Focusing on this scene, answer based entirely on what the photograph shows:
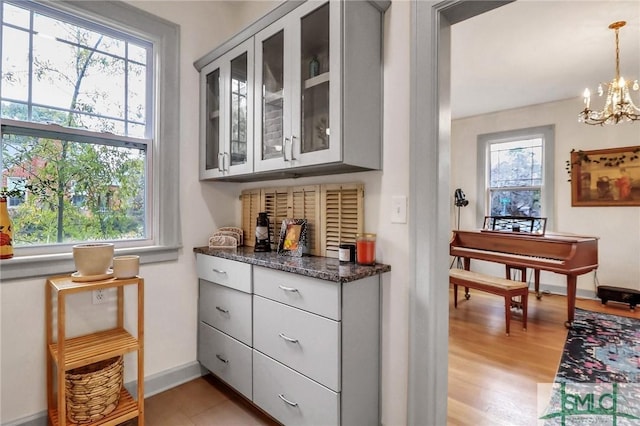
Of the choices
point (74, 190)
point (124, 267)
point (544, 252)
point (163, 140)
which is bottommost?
point (544, 252)

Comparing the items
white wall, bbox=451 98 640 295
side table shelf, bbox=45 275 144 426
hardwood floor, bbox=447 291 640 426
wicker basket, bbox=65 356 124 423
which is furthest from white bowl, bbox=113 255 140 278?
white wall, bbox=451 98 640 295

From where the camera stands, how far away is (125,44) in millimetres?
2076

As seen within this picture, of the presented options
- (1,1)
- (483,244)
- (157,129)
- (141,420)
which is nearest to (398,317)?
(141,420)

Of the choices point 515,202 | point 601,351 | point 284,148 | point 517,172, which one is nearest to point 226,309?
point 284,148

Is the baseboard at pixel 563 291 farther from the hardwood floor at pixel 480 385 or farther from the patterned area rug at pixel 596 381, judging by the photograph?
the hardwood floor at pixel 480 385

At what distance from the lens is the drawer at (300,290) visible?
4.74 ft

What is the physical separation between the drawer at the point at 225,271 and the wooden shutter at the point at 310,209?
1.34ft

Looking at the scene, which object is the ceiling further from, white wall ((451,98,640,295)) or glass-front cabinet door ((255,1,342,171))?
glass-front cabinet door ((255,1,342,171))

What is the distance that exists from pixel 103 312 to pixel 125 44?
165 cm

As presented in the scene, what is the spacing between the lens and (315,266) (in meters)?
1.61

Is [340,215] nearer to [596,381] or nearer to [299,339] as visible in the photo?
[299,339]

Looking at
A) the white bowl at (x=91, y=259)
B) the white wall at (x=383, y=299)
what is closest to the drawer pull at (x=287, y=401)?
the white wall at (x=383, y=299)

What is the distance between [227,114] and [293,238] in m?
0.91

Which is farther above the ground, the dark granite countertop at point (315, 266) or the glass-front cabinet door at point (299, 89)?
the glass-front cabinet door at point (299, 89)
